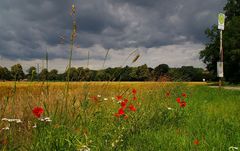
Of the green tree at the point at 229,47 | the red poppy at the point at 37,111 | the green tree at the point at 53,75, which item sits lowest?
the red poppy at the point at 37,111

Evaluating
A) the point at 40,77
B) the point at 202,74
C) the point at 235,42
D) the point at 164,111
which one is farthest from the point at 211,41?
the point at 40,77

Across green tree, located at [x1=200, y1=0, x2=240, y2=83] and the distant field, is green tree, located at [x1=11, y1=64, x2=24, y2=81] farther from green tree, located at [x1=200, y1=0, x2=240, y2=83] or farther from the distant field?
green tree, located at [x1=200, y1=0, x2=240, y2=83]

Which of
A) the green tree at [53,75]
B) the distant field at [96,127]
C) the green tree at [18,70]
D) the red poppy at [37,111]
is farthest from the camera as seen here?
the green tree at [53,75]

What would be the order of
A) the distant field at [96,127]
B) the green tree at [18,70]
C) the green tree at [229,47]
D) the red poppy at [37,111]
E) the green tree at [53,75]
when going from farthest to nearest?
the green tree at [229,47] < the green tree at [53,75] < the green tree at [18,70] < the distant field at [96,127] < the red poppy at [37,111]

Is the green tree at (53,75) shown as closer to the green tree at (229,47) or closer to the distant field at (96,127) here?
the distant field at (96,127)

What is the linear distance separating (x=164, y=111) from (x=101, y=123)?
178 cm

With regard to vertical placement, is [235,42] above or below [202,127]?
above

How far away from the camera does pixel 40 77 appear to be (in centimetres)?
352

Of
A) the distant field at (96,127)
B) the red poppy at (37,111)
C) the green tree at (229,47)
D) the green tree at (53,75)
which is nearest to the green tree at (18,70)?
the distant field at (96,127)

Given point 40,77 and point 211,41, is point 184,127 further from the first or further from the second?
point 211,41

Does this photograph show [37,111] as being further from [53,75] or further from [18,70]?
[53,75]

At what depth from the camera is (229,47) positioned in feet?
122

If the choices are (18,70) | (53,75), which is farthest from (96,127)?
(18,70)

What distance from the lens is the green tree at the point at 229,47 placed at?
3662 cm
